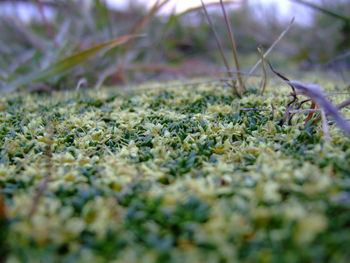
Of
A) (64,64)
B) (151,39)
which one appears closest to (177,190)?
(64,64)

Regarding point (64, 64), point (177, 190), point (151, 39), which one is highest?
point (151, 39)

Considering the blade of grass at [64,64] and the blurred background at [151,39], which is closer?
the blade of grass at [64,64]

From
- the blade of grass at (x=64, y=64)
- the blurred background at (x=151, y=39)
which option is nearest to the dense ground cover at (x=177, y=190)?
the blade of grass at (x=64, y=64)

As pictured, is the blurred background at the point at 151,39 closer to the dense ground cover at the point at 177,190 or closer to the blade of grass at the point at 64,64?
the blade of grass at the point at 64,64

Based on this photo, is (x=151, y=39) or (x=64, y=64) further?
(x=151, y=39)

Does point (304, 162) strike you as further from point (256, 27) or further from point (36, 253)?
point (256, 27)

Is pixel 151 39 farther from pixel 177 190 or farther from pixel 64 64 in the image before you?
pixel 177 190
